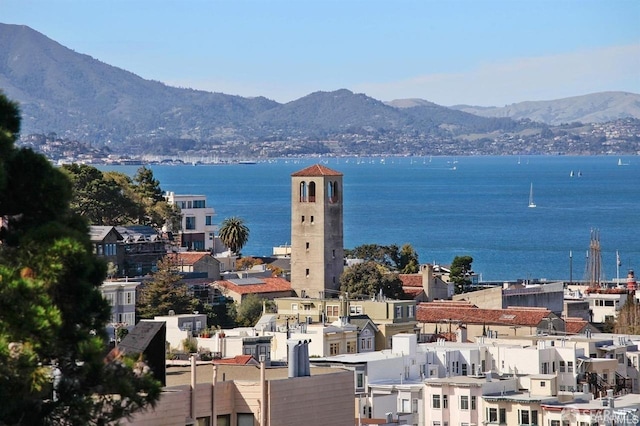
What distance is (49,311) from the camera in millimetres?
9789

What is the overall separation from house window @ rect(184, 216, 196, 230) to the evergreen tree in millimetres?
24804

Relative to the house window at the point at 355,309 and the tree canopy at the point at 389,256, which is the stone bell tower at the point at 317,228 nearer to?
the tree canopy at the point at 389,256

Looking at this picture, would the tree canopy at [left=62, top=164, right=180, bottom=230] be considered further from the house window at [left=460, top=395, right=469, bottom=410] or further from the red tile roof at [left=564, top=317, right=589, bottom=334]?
the house window at [left=460, top=395, right=469, bottom=410]

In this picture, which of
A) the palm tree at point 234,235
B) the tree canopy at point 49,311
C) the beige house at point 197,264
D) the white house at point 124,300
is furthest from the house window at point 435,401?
the palm tree at point 234,235

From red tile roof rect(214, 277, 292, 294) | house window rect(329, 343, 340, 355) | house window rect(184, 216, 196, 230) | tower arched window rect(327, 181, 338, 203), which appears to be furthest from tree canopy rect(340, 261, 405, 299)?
house window rect(184, 216, 196, 230)

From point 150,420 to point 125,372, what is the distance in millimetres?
2973

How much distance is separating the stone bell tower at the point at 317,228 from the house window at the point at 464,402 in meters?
25.5

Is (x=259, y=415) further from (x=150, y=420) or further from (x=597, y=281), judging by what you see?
(x=597, y=281)

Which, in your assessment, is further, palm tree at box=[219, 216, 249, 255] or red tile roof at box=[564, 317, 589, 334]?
palm tree at box=[219, 216, 249, 255]

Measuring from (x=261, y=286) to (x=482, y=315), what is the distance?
11080 millimetres

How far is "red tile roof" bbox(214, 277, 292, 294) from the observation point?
5569 cm

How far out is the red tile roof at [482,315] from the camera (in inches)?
1828

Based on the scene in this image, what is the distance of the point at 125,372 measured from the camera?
1045 cm

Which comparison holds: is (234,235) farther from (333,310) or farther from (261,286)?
(333,310)
